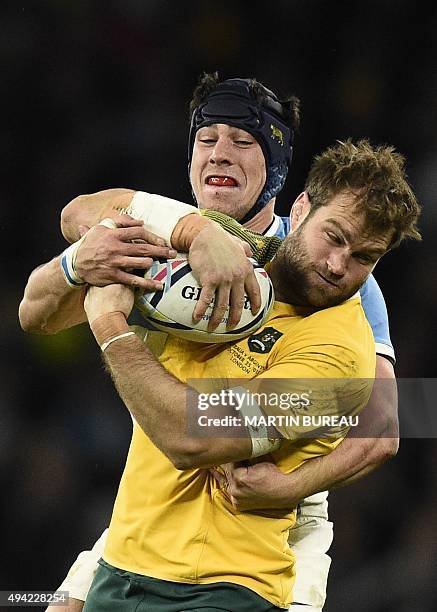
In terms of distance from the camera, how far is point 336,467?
7.72 feet

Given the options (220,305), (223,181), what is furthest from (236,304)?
(223,181)

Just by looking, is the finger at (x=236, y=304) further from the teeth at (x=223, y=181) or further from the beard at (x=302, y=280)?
the teeth at (x=223, y=181)

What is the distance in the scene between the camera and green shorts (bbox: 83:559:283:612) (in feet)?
6.42

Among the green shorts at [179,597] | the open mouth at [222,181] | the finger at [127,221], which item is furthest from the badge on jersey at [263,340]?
the open mouth at [222,181]

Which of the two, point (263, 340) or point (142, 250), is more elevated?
point (142, 250)

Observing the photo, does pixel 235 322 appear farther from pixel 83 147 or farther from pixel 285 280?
pixel 83 147

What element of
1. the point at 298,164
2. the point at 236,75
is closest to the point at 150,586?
the point at 298,164

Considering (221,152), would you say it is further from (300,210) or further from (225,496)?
(225,496)

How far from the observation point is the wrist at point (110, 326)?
195 centimetres

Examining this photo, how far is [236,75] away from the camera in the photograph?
458 cm

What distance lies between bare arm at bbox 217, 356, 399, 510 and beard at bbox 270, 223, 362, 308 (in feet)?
1.23

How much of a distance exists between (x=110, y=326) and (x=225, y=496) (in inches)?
17.4

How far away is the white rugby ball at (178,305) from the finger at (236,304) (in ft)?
0.04

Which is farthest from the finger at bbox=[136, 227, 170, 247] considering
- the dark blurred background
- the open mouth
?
the dark blurred background
